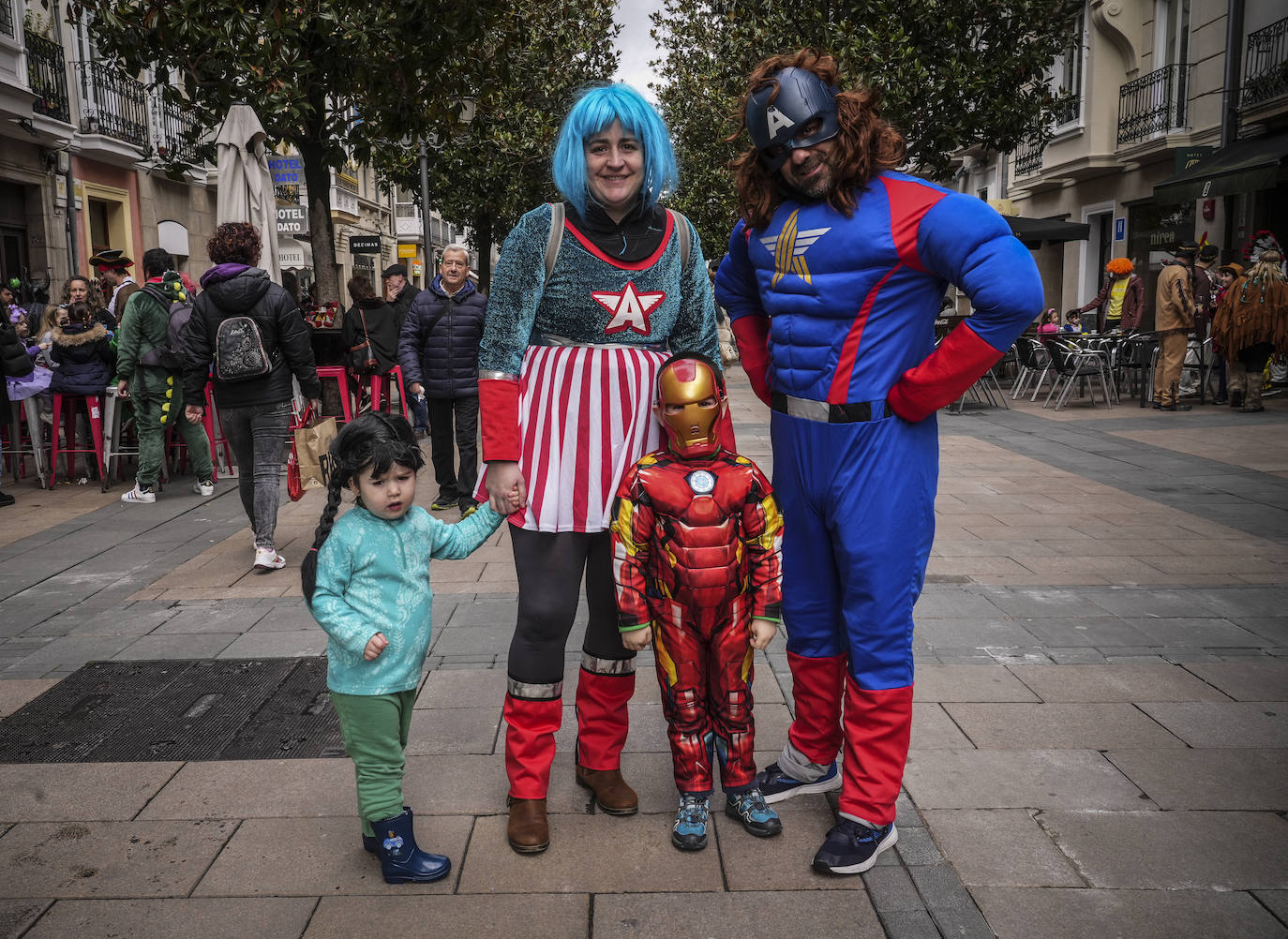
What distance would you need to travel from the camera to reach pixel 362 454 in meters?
2.65

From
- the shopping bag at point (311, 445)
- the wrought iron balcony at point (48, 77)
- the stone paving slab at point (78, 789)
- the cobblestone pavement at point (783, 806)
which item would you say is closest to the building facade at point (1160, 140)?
the cobblestone pavement at point (783, 806)

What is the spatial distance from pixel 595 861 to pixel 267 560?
3856mm

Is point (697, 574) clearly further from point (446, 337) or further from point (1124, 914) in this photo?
point (446, 337)

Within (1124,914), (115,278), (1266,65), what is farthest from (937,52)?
(1124,914)

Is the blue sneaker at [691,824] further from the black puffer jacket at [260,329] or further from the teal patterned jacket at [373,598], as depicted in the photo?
the black puffer jacket at [260,329]

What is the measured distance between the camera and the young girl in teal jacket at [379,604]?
2.64m

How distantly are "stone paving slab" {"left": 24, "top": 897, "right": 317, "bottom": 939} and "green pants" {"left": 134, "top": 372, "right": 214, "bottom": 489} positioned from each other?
6370 millimetres

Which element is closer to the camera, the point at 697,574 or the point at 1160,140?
the point at 697,574

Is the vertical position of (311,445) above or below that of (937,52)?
below

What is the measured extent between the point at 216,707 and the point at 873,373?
276 centimetres

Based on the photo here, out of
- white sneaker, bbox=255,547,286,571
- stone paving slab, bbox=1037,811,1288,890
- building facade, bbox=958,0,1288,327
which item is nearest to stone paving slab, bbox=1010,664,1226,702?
stone paving slab, bbox=1037,811,1288,890

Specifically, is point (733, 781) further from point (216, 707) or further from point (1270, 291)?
point (1270, 291)

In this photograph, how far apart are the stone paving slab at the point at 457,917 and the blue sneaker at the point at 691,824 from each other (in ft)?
1.11

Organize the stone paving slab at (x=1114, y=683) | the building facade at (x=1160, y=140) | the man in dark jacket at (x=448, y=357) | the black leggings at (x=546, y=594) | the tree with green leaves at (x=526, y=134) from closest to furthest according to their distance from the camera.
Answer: the black leggings at (x=546, y=594) → the stone paving slab at (x=1114, y=683) → the man in dark jacket at (x=448, y=357) → the building facade at (x=1160, y=140) → the tree with green leaves at (x=526, y=134)
